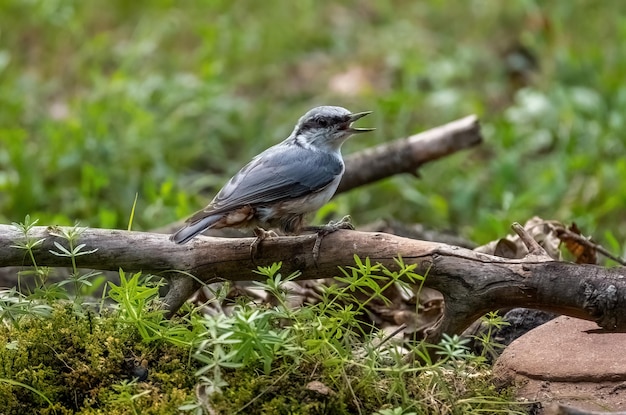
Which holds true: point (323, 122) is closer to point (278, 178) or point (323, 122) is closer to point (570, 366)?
point (278, 178)

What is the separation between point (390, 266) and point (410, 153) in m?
2.25

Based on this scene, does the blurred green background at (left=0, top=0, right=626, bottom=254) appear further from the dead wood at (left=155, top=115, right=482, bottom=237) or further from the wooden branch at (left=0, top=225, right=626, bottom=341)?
the wooden branch at (left=0, top=225, right=626, bottom=341)

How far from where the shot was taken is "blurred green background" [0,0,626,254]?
6773 mm

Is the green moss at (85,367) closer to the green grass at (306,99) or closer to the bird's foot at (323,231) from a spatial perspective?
the bird's foot at (323,231)

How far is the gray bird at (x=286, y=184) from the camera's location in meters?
4.02

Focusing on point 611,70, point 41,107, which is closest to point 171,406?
point 41,107

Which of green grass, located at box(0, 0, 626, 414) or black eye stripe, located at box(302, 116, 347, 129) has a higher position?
black eye stripe, located at box(302, 116, 347, 129)

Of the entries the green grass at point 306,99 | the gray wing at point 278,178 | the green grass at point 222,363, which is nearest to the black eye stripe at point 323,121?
the gray wing at point 278,178

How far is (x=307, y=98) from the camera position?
8.82 m

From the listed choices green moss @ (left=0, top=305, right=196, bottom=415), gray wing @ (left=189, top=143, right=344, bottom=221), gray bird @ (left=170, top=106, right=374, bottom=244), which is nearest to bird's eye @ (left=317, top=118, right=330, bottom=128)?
gray bird @ (left=170, top=106, right=374, bottom=244)

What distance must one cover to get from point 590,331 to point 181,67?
6239mm

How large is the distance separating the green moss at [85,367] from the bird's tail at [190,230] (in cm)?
41

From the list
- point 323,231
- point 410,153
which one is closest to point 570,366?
point 323,231

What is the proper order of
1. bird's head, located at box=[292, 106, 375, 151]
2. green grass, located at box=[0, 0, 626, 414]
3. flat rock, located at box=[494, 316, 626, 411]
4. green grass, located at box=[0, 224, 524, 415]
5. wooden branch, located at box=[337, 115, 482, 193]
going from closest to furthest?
green grass, located at box=[0, 224, 524, 415] → flat rock, located at box=[494, 316, 626, 411] → bird's head, located at box=[292, 106, 375, 151] → wooden branch, located at box=[337, 115, 482, 193] → green grass, located at box=[0, 0, 626, 414]
